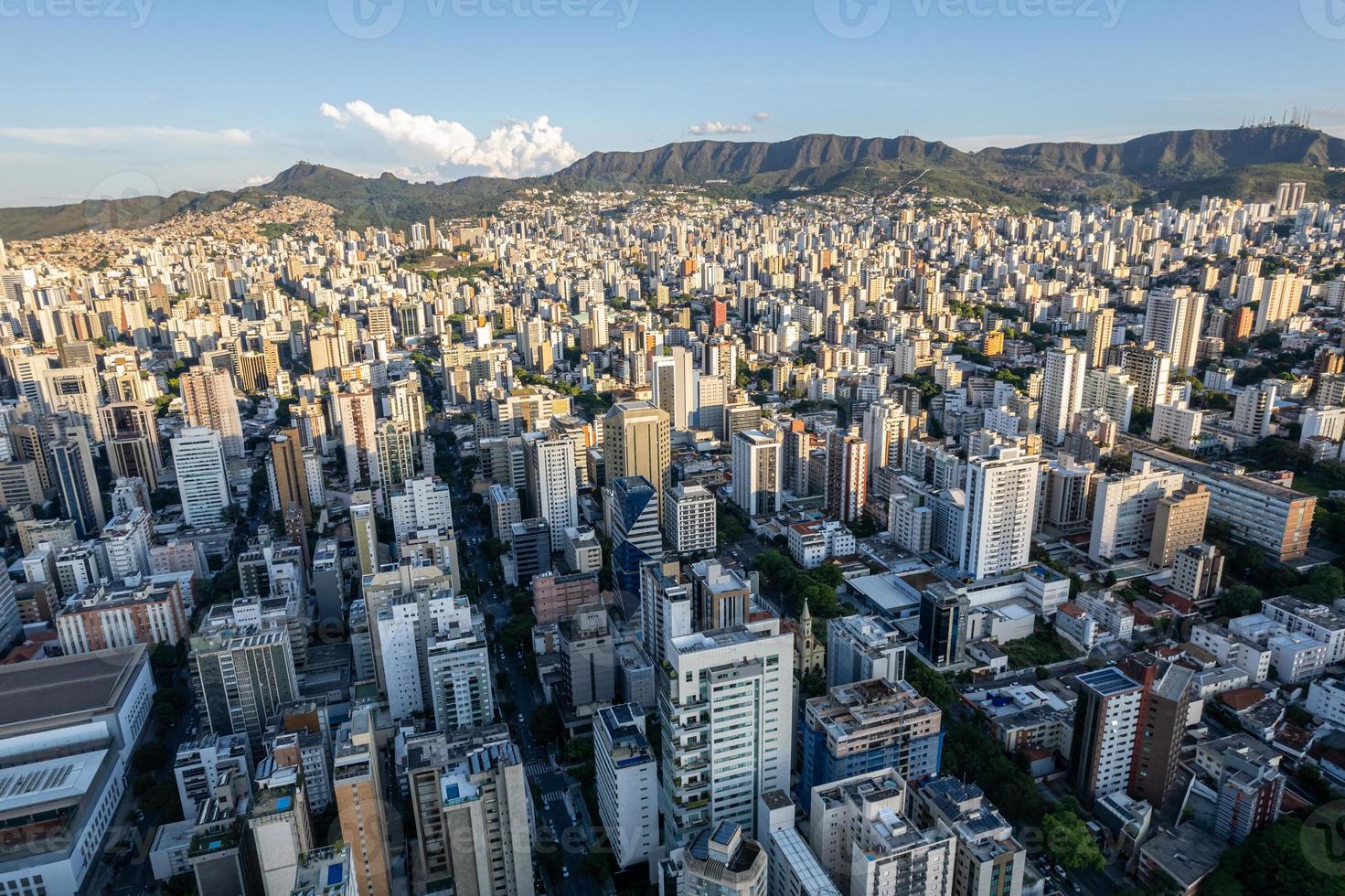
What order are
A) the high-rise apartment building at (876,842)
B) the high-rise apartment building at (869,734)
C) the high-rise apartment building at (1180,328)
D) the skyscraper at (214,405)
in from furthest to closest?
the high-rise apartment building at (1180,328) → the skyscraper at (214,405) → the high-rise apartment building at (869,734) → the high-rise apartment building at (876,842)

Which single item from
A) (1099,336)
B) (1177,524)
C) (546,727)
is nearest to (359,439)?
(546,727)

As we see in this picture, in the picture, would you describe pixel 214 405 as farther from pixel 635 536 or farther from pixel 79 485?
pixel 635 536

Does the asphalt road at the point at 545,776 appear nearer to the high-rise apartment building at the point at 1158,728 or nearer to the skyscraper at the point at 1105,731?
the skyscraper at the point at 1105,731

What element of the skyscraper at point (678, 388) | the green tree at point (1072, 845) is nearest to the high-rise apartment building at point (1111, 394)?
the skyscraper at point (678, 388)

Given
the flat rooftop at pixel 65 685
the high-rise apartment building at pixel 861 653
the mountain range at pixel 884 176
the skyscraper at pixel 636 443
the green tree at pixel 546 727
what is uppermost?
the mountain range at pixel 884 176

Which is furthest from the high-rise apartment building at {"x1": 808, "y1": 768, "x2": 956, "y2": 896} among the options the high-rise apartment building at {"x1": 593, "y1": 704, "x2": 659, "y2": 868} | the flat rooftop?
the flat rooftop

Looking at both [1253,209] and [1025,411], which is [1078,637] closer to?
[1025,411]

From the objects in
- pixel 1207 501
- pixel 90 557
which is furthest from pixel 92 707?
pixel 1207 501
